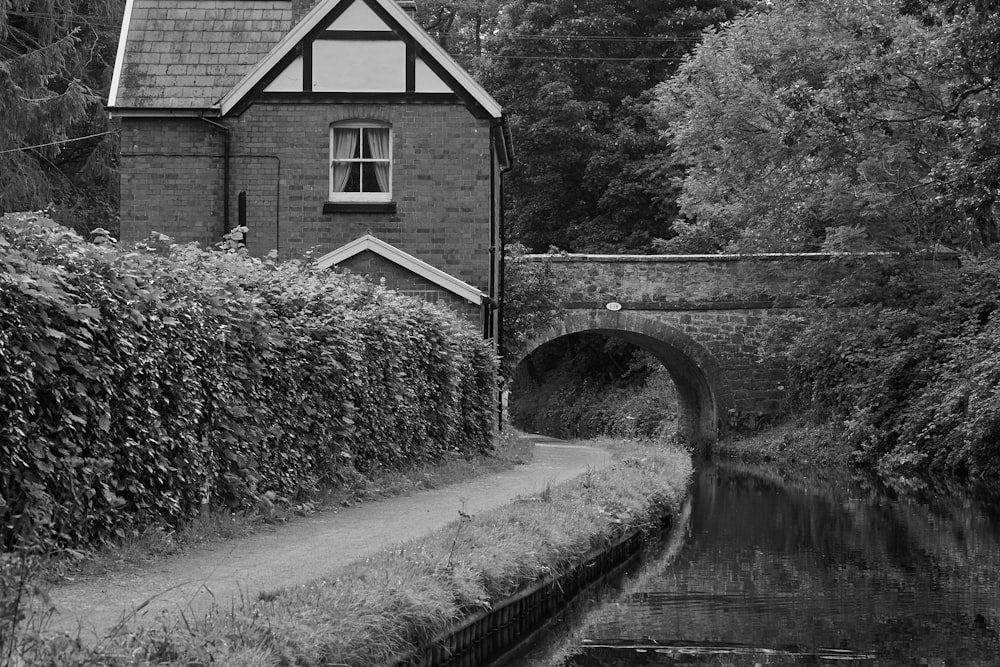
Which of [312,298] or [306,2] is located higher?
[306,2]

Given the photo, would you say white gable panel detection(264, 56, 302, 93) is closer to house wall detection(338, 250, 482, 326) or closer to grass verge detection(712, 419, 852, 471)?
house wall detection(338, 250, 482, 326)

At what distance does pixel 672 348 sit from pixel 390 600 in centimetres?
2107

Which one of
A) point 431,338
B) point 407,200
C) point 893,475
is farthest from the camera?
point 893,475

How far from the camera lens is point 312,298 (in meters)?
10.8

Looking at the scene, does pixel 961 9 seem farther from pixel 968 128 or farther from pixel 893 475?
pixel 893 475

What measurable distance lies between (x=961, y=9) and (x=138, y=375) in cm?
891

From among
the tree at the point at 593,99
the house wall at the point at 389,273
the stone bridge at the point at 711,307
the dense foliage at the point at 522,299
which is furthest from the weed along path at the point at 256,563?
the tree at the point at 593,99

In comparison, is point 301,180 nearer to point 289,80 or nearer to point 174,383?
point 289,80

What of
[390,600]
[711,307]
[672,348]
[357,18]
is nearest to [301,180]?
[357,18]

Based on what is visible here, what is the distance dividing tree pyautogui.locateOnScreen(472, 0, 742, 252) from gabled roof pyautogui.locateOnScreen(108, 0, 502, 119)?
14946 millimetres

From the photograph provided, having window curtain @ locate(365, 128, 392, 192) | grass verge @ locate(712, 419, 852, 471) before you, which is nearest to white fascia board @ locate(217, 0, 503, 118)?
window curtain @ locate(365, 128, 392, 192)

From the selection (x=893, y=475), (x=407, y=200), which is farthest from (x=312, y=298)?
(x=893, y=475)

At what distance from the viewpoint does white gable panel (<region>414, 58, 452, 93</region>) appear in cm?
1898

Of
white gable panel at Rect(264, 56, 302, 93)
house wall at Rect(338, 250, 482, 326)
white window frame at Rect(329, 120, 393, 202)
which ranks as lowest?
house wall at Rect(338, 250, 482, 326)
